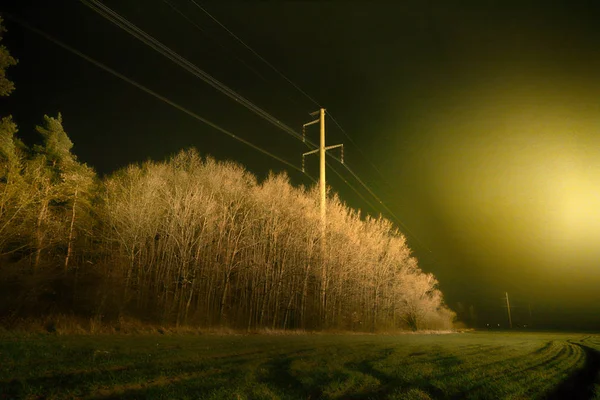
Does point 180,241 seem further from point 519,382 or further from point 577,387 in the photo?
point 577,387

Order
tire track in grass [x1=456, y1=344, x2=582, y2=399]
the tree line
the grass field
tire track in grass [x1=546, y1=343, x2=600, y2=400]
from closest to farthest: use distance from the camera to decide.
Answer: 1. the grass field
2. tire track in grass [x1=456, y1=344, x2=582, y2=399]
3. tire track in grass [x1=546, y1=343, x2=600, y2=400]
4. the tree line

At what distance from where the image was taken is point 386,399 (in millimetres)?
7812

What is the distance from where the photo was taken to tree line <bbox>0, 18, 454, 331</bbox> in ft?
70.7

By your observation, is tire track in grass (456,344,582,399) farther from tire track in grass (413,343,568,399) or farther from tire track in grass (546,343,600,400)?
tire track in grass (546,343,600,400)

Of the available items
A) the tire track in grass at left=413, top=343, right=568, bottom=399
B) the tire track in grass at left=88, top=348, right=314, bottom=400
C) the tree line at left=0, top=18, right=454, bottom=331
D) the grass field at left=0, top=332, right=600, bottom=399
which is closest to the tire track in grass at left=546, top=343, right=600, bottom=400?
the grass field at left=0, top=332, right=600, bottom=399

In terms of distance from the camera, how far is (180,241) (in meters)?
33.1

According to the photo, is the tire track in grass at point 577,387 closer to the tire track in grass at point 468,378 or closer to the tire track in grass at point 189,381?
the tire track in grass at point 468,378

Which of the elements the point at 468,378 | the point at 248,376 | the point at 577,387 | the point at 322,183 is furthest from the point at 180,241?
the point at 577,387

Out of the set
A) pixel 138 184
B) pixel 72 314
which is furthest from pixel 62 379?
pixel 138 184

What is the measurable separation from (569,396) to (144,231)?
91.8ft

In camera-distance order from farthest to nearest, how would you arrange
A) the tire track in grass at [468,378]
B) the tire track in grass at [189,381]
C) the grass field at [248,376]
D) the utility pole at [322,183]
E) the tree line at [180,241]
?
the utility pole at [322,183] < the tree line at [180,241] < the tire track in grass at [468,378] < the grass field at [248,376] < the tire track in grass at [189,381]

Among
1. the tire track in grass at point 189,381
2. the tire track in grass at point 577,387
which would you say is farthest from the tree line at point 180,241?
the tire track in grass at point 577,387

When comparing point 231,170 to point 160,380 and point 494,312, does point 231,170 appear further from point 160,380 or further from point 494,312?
point 494,312

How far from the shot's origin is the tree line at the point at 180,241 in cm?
2156
